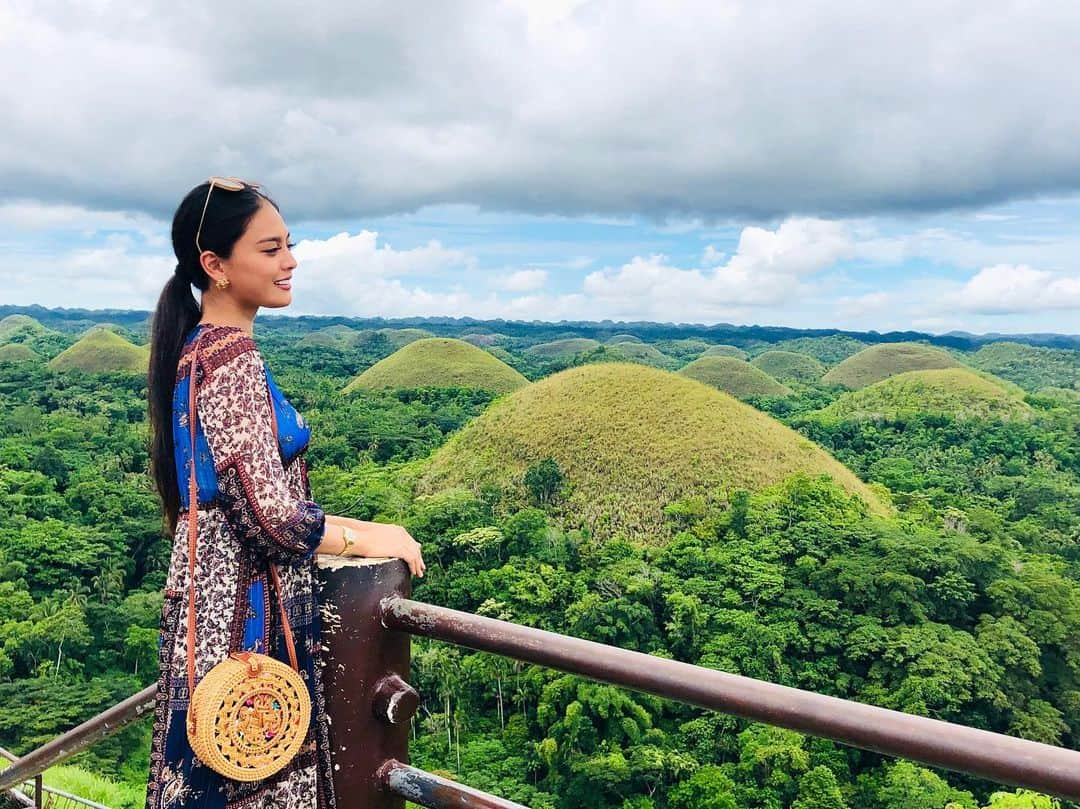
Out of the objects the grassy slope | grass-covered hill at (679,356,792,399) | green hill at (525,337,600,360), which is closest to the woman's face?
grass-covered hill at (679,356,792,399)

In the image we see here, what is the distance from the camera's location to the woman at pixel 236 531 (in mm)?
939

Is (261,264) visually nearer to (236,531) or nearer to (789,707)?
(236,531)

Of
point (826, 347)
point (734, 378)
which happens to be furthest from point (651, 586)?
point (826, 347)

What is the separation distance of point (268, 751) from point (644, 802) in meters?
9.58

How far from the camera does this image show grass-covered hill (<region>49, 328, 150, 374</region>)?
112ft

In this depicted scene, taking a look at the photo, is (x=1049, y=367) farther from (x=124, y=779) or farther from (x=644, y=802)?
(x=124, y=779)

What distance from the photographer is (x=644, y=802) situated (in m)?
9.40

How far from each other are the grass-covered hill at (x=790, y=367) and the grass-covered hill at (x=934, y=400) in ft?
41.9

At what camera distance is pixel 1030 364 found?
46875mm

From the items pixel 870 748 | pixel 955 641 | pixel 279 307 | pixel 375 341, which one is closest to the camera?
pixel 870 748

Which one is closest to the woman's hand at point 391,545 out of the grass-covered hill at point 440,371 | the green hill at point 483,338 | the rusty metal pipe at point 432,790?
the rusty metal pipe at point 432,790

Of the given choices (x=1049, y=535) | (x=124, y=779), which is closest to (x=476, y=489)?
(x=124, y=779)

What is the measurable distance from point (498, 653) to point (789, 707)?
1.01 feet

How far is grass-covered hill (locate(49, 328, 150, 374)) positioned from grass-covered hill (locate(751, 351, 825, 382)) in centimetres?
3046
